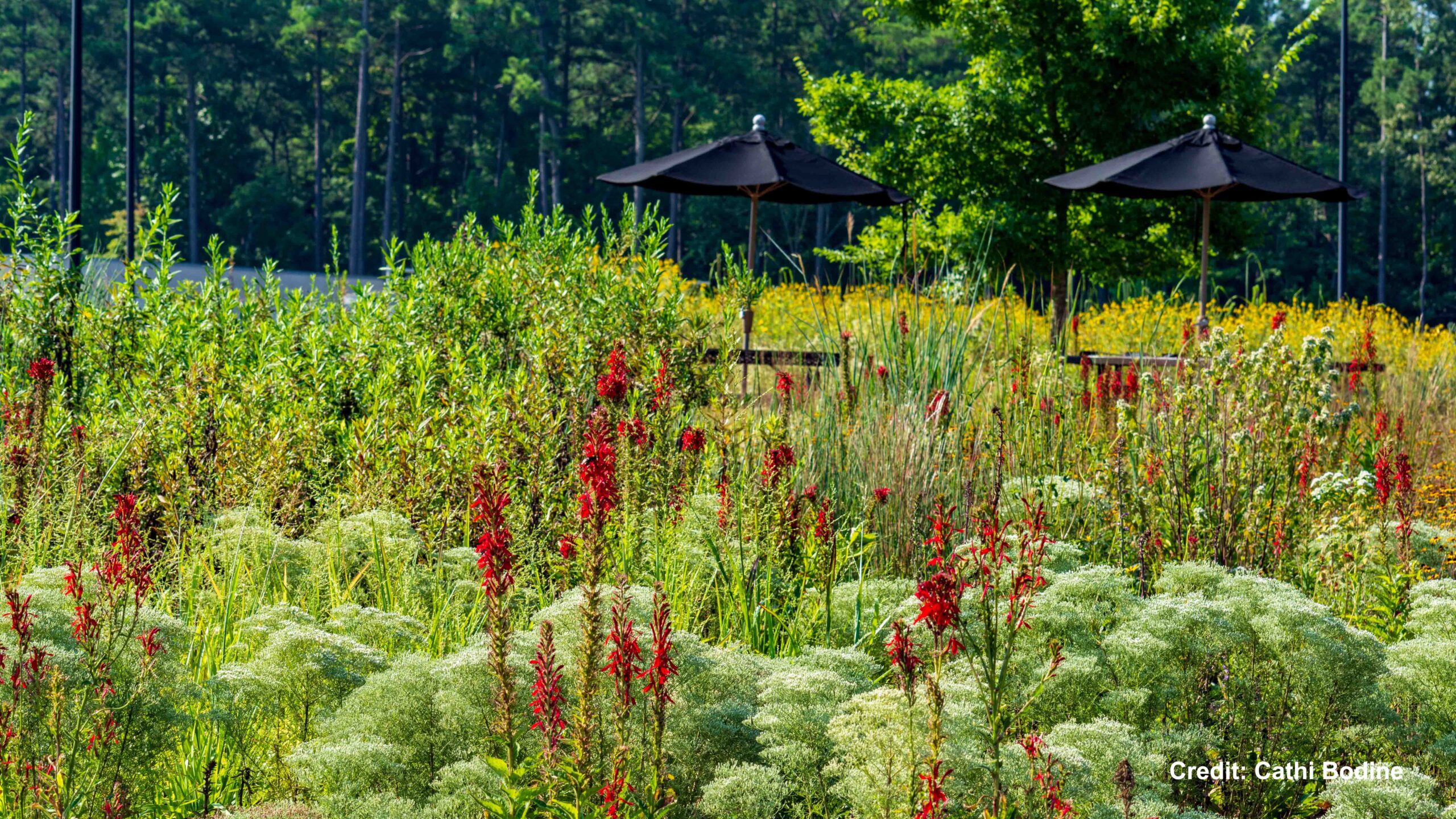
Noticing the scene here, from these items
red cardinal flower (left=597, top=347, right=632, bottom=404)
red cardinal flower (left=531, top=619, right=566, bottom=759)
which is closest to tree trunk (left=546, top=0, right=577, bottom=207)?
red cardinal flower (left=597, top=347, right=632, bottom=404)

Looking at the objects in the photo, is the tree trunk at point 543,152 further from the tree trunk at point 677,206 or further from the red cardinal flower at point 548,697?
the red cardinal flower at point 548,697

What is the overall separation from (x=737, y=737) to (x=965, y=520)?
2.36 metres

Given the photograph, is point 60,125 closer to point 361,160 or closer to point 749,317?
point 361,160

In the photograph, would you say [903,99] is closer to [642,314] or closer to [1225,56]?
[1225,56]

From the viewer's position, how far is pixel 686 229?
1983 inches

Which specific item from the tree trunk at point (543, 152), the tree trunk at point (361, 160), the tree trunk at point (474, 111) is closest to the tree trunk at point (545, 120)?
the tree trunk at point (543, 152)

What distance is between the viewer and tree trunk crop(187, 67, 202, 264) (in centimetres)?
4497

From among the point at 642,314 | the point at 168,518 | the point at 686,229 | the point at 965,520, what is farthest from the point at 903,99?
the point at 686,229

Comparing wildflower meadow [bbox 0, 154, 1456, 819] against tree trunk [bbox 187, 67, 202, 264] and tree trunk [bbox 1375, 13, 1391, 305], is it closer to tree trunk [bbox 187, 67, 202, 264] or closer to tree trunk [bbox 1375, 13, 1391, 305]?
tree trunk [bbox 187, 67, 202, 264]

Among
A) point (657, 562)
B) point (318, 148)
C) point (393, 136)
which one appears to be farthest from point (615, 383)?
point (318, 148)

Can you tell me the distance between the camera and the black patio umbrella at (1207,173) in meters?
9.84

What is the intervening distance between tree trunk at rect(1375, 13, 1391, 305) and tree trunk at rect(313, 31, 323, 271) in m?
39.9

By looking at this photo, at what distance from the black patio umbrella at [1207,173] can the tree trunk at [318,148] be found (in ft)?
Result: 133

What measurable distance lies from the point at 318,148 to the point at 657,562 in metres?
47.0
